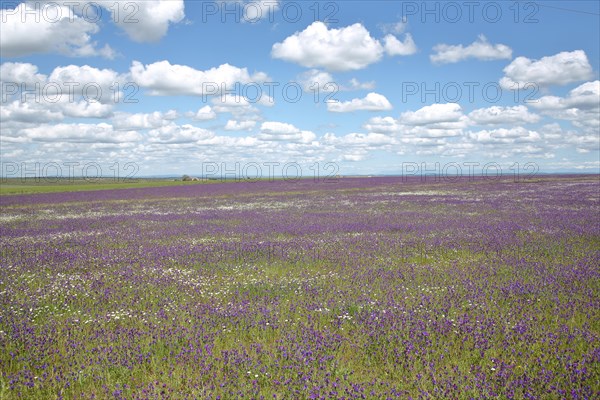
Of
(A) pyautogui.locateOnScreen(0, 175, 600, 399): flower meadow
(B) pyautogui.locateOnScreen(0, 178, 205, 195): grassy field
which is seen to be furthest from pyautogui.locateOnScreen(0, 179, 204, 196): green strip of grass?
(A) pyautogui.locateOnScreen(0, 175, 600, 399): flower meadow

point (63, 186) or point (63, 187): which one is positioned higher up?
point (63, 186)

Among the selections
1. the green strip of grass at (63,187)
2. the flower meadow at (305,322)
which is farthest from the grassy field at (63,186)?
the flower meadow at (305,322)

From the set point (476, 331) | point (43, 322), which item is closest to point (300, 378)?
point (476, 331)

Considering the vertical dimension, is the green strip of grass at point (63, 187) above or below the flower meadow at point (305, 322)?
above

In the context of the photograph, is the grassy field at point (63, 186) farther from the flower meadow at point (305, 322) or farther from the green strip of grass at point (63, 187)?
the flower meadow at point (305, 322)

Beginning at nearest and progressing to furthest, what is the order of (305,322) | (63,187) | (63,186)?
(305,322) < (63,187) < (63,186)

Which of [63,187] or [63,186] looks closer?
[63,187]

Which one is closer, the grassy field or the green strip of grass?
Result: the green strip of grass

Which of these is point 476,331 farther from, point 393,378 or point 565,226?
point 565,226

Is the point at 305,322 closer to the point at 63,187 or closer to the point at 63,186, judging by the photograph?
the point at 63,187

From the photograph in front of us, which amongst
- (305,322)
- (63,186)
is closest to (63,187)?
(63,186)

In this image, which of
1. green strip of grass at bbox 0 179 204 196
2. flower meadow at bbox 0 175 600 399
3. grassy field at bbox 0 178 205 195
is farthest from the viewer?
grassy field at bbox 0 178 205 195

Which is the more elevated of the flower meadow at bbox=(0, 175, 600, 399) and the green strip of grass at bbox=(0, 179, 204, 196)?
the green strip of grass at bbox=(0, 179, 204, 196)

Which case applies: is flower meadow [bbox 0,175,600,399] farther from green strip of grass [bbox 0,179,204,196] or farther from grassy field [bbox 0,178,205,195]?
grassy field [bbox 0,178,205,195]
